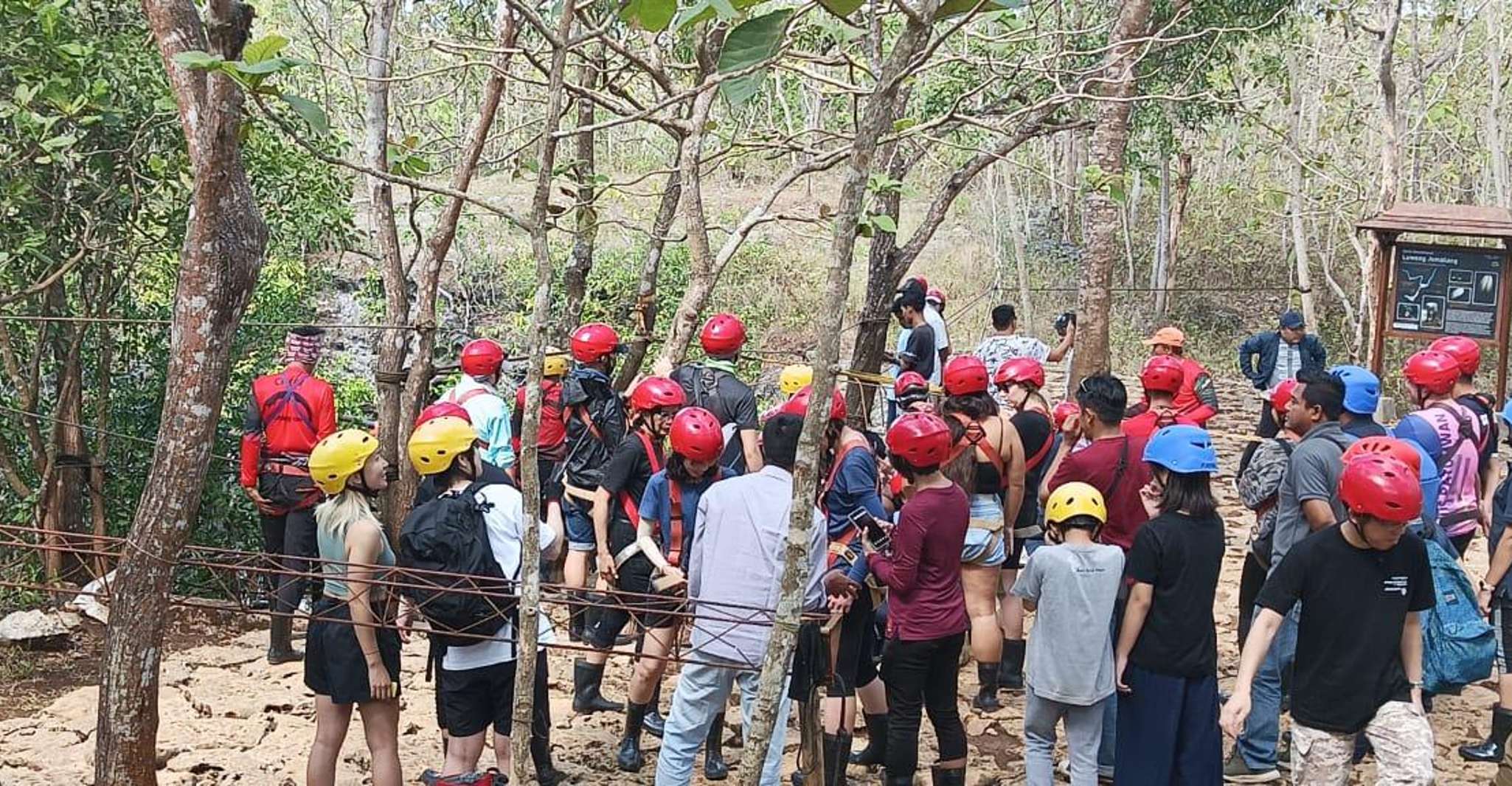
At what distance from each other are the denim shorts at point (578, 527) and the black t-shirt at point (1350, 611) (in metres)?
3.35

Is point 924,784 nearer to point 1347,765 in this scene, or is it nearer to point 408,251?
point 1347,765

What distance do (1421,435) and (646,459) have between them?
11.0 ft

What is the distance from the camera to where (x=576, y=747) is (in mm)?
6086

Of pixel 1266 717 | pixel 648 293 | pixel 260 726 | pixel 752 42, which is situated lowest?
pixel 260 726

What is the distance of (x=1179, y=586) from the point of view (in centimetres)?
466

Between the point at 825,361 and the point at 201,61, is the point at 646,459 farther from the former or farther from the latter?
the point at 201,61

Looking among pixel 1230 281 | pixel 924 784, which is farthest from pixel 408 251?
pixel 924 784

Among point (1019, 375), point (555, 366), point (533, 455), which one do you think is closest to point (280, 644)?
point (555, 366)

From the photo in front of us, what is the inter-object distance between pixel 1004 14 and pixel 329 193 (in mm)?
4465

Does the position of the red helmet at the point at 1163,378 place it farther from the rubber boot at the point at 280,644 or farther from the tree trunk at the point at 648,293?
the rubber boot at the point at 280,644

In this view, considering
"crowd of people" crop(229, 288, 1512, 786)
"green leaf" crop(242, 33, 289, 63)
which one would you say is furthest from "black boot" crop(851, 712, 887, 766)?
"green leaf" crop(242, 33, 289, 63)

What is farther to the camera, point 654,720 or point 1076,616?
point 654,720

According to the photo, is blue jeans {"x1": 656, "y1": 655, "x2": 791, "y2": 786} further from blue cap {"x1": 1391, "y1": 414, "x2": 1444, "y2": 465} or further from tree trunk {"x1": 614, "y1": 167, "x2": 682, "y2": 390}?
tree trunk {"x1": 614, "y1": 167, "x2": 682, "y2": 390}

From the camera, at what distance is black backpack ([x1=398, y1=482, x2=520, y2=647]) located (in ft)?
15.0
